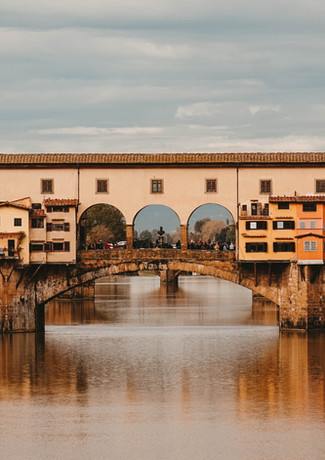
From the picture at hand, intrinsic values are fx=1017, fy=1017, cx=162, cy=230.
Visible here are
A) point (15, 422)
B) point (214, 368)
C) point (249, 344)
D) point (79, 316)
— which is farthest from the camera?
point (79, 316)

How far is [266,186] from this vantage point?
154ft

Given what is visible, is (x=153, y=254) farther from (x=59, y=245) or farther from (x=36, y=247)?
(x=36, y=247)

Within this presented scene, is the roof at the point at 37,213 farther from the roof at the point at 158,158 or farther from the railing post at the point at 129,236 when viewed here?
the railing post at the point at 129,236

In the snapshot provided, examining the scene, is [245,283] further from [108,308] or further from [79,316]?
[108,308]

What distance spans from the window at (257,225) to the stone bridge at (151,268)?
1.62 metres

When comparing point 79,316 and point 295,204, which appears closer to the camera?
point 295,204

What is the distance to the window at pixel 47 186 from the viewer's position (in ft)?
155

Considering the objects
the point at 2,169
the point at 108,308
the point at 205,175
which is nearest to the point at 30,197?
the point at 2,169

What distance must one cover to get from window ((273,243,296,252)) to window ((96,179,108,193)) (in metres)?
8.25

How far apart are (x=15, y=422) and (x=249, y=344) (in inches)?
694

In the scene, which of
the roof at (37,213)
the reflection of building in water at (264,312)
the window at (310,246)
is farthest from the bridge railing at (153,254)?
the reflection of building in water at (264,312)

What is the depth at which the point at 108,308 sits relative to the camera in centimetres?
6406


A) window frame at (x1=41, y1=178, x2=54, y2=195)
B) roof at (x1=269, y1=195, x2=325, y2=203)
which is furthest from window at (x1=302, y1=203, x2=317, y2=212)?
window frame at (x1=41, y1=178, x2=54, y2=195)

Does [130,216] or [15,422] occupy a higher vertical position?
[130,216]
